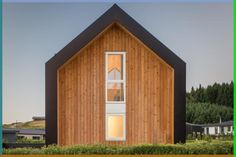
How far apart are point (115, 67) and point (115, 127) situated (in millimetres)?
1237

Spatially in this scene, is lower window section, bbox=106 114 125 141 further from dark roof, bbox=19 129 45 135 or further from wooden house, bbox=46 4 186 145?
dark roof, bbox=19 129 45 135

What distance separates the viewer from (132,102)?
37.9ft

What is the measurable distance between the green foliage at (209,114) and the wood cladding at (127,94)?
2.49ft

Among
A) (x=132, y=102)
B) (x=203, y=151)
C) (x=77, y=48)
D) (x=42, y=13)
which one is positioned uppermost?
(x=42, y=13)

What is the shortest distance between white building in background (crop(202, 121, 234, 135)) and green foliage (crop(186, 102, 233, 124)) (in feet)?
0.28

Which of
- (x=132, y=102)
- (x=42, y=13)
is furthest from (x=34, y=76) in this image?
(x=132, y=102)

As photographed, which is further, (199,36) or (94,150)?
(199,36)

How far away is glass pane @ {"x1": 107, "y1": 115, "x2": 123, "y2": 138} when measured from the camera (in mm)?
11617

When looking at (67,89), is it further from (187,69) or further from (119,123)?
(187,69)

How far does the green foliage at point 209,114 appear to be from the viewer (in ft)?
39.3

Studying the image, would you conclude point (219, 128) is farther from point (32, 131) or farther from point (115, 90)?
point (32, 131)

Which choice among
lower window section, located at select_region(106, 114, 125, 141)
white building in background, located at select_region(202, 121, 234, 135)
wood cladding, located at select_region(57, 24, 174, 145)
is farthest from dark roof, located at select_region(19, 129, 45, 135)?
white building in background, located at select_region(202, 121, 234, 135)

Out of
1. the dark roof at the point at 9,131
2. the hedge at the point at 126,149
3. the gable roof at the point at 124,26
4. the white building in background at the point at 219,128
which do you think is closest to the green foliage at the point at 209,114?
the white building in background at the point at 219,128

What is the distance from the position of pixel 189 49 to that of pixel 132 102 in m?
1.74
